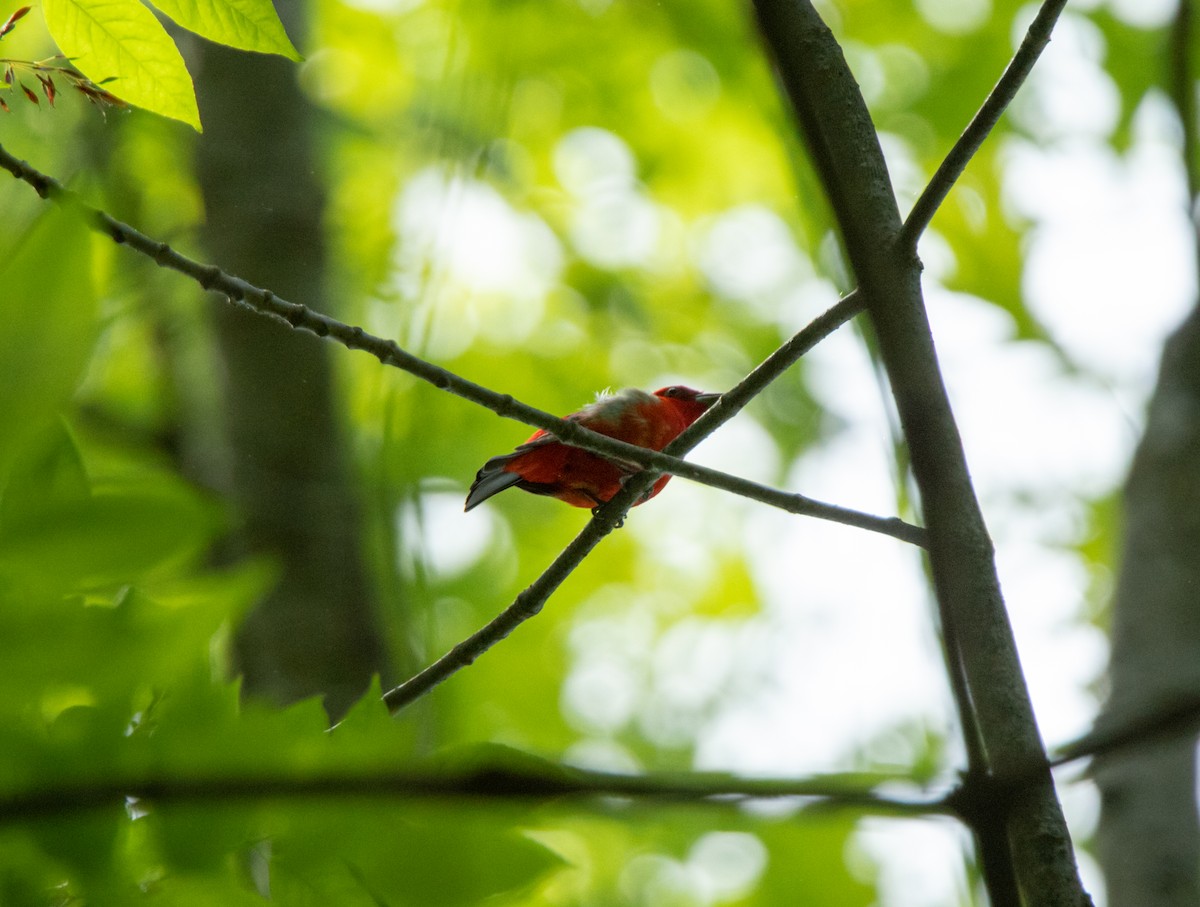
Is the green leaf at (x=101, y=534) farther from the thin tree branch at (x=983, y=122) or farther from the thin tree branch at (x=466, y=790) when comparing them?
the thin tree branch at (x=983, y=122)

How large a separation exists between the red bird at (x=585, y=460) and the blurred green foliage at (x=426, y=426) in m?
0.46

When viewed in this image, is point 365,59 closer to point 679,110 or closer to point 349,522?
point 679,110

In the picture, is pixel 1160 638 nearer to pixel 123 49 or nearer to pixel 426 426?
pixel 426 426

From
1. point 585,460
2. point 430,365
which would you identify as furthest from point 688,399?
point 430,365

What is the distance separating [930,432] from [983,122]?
1036 millimetres

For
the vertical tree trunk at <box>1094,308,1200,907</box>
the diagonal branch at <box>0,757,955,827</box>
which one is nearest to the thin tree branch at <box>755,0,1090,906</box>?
the diagonal branch at <box>0,757,955,827</box>

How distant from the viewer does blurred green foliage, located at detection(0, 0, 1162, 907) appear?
1.02 metres

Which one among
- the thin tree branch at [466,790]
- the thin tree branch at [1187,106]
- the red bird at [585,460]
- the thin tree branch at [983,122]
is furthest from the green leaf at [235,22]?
the red bird at [585,460]

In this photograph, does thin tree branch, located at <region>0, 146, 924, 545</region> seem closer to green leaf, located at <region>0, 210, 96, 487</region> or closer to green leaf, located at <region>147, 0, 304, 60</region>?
green leaf, located at <region>147, 0, 304, 60</region>

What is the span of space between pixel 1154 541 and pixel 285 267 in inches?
150

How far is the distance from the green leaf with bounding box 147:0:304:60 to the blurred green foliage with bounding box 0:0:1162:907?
531 millimetres

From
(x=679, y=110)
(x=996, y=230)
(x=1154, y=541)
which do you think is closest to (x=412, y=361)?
(x=1154, y=541)

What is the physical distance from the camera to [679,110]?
26.5ft

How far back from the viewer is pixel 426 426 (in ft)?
10.0
